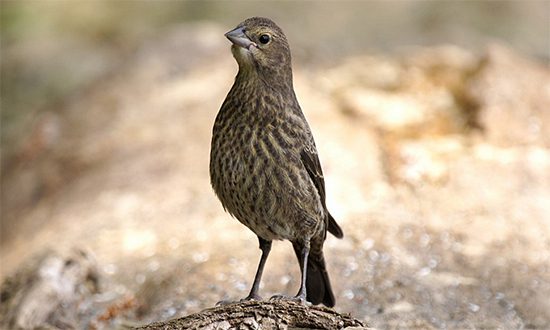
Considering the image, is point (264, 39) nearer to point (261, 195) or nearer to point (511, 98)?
point (261, 195)

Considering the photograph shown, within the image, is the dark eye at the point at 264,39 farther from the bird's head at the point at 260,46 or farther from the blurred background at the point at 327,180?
the blurred background at the point at 327,180

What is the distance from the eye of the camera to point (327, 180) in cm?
684

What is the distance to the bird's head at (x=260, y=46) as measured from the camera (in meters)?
4.42

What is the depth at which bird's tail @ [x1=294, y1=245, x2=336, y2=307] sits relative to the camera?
5.05 metres

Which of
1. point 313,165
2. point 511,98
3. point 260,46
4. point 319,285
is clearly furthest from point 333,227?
point 511,98

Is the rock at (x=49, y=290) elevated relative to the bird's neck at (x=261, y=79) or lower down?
lower down

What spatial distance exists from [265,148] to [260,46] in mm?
503

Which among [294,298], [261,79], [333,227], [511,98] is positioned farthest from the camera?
[511,98]

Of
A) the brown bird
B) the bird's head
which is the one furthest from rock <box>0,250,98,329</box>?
the bird's head

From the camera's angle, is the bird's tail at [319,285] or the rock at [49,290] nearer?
the bird's tail at [319,285]

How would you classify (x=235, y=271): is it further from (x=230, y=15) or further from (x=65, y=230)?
(x=230, y=15)

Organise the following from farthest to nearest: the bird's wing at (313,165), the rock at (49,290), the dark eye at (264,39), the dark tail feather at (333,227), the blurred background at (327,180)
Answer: the blurred background at (327,180) → the rock at (49,290) → the dark tail feather at (333,227) → the bird's wing at (313,165) → the dark eye at (264,39)

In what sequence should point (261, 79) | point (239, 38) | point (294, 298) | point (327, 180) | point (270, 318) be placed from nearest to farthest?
point (270, 318), point (294, 298), point (239, 38), point (261, 79), point (327, 180)

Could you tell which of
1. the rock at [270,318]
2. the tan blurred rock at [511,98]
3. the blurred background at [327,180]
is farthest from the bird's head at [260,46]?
the tan blurred rock at [511,98]
